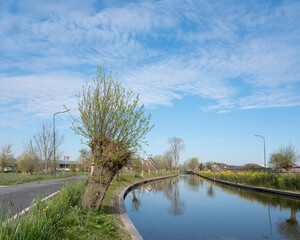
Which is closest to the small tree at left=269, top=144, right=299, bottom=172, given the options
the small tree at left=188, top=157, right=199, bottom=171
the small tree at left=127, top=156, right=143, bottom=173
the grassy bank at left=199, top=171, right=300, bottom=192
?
the grassy bank at left=199, top=171, right=300, bottom=192

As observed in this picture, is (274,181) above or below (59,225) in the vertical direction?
below

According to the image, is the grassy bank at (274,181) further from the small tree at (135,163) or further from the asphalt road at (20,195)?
the asphalt road at (20,195)

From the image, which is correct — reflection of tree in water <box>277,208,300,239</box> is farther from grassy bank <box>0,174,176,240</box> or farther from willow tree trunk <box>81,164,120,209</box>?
willow tree trunk <box>81,164,120,209</box>

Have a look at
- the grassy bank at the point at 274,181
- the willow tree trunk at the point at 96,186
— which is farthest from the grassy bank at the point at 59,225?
the grassy bank at the point at 274,181

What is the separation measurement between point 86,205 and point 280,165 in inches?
1546

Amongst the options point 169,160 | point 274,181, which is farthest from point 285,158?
point 169,160

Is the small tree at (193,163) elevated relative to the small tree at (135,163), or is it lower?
lower

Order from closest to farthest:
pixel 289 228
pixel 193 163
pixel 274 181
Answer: pixel 289 228 < pixel 274 181 < pixel 193 163

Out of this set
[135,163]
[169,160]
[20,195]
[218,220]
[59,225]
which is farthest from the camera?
[169,160]

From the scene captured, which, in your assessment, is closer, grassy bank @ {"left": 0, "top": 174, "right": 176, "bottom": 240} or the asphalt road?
grassy bank @ {"left": 0, "top": 174, "right": 176, "bottom": 240}

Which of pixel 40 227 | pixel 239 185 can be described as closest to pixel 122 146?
pixel 40 227

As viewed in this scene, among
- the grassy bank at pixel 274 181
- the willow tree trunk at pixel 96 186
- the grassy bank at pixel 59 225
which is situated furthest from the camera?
the grassy bank at pixel 274 181

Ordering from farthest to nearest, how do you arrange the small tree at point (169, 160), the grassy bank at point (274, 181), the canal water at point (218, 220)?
the small tree at point (169, 160)
the grassy bank at point (274, 181)
the canal water at point (218, 220)

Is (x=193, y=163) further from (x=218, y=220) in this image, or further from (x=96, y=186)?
(x=96, y=186)
